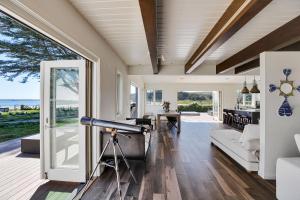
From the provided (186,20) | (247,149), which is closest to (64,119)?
(186,20)

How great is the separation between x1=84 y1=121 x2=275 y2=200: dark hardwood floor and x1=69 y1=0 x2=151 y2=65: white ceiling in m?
2.37

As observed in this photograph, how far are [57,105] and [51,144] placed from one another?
2.14ft

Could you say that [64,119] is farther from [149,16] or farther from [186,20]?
[186,20]

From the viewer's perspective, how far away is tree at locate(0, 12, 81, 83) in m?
2.69

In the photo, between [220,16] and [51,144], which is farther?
[51,144]

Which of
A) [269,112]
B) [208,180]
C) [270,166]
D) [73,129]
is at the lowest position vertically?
[208,180]

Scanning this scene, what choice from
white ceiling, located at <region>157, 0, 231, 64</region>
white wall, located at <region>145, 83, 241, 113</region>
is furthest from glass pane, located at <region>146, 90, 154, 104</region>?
white ceiling, located at <region>157, 0, 231, 64</region>

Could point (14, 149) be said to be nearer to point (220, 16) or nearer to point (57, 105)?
point (57, 105)

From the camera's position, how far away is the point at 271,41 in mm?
2967

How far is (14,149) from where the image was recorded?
459 cm

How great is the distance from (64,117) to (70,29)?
159cm

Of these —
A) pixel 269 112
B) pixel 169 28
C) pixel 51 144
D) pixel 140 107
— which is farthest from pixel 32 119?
pixel 140 107

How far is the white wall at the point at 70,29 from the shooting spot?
1434mm

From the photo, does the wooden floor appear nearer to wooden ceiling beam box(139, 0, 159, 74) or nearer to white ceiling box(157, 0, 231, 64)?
wooden ceiling beam box(139, 0, 159, 74)
